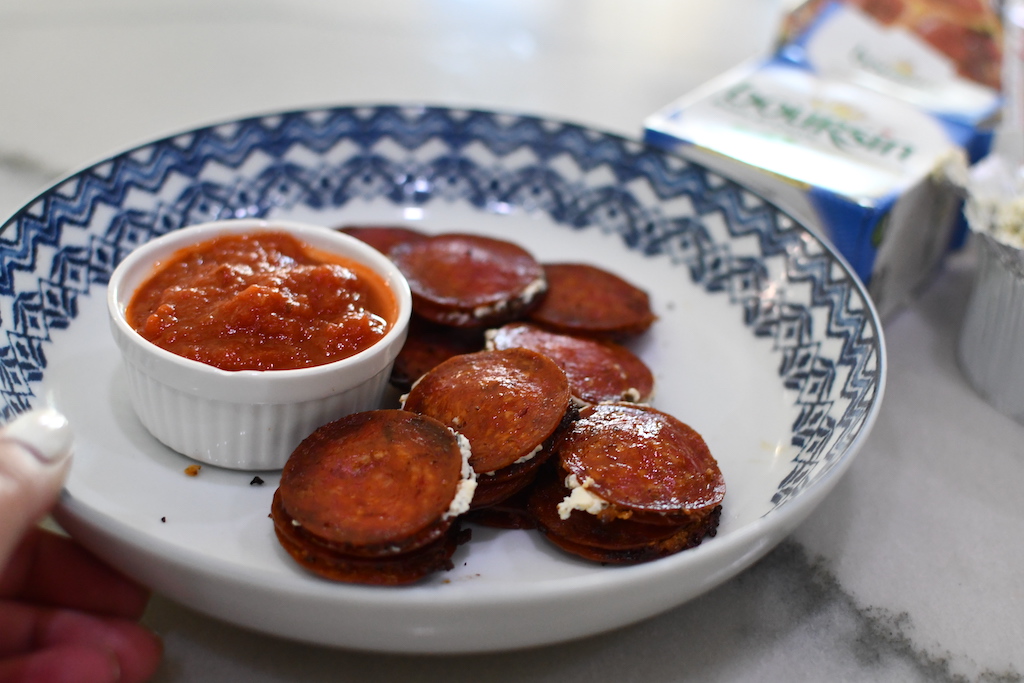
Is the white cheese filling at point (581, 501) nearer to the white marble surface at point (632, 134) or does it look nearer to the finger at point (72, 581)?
the white marble surface at point (632, 134)

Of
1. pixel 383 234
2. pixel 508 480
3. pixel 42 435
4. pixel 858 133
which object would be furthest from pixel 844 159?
A: pixel 42 435

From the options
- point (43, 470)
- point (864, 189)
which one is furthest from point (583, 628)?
point (864, 189)

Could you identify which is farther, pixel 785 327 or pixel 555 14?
pixel 555 14

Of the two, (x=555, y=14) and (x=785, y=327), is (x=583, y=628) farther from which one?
(x=555, y=14)

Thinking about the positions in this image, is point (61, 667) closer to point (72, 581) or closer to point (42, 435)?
point (72, 581)

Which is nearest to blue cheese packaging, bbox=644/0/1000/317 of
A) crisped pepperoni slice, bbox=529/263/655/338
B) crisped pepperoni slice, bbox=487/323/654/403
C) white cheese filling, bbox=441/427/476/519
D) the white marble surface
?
the white marble surface

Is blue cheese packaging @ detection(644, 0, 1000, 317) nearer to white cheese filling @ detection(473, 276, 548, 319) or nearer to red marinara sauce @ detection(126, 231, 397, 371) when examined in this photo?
white cheese filling @ detection(473, 276, 548, 319)
